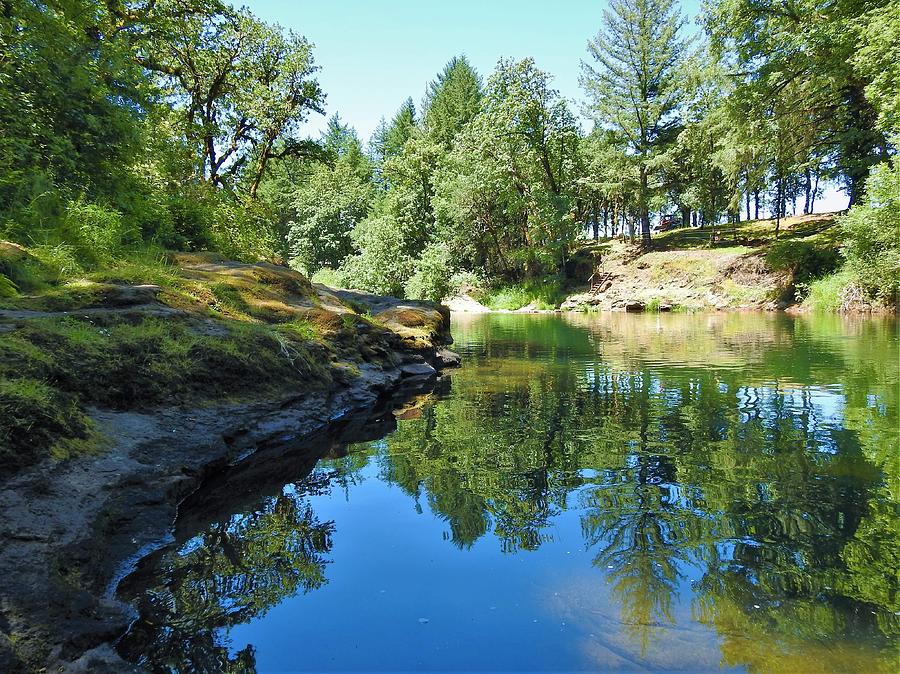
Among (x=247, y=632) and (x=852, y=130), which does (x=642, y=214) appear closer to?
(x=852, y=130)

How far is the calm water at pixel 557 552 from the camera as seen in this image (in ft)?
9.98

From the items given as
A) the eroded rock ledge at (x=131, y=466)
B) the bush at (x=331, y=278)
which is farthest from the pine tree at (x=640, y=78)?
the eroded rock ledge at (x=131, y=466)

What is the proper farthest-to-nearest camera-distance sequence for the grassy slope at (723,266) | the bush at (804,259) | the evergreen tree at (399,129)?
1. the evergreen tree at (399,129)
2. the grassy slope at (723,266)
3. the bush at (804,259)

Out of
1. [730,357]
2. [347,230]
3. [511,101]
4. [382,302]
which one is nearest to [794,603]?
[730,357]

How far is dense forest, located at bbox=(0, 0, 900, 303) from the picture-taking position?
973 cm

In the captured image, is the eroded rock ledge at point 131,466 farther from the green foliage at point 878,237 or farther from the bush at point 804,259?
the bush at point 804,259

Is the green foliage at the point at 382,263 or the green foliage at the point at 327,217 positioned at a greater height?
the green foliage at the point at 327,217

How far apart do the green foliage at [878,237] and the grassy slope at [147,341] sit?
64.2 feet

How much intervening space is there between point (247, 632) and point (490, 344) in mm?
16222

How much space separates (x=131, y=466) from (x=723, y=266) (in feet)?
114

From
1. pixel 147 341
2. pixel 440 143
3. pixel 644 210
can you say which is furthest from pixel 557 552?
pixel 440 143

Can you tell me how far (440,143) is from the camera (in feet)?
182

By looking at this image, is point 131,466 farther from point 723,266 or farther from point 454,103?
point 454,103

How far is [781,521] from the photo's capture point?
4.41 m
